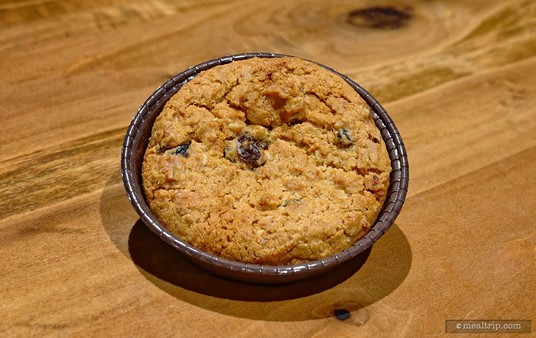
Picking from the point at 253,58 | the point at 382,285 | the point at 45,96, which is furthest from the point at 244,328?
the point at 45,96

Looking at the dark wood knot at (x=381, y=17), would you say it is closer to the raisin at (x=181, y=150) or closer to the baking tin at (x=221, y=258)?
the baking tin at (x=221, y=258)

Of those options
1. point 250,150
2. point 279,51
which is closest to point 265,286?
point 250,150

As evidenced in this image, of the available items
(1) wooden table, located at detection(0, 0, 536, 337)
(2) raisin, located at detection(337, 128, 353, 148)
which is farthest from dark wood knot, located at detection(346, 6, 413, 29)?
(2) raisin, located at detection(337, 128, 353, 148)

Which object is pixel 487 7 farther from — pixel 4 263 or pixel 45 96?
pixel 4 263

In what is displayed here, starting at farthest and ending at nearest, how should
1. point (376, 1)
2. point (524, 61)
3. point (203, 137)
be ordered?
1. point (376, 1)
2. point (524, 61)
3. point (203, 137)

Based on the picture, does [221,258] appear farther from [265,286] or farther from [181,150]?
[181,150]

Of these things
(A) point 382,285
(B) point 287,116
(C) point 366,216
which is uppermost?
(B) point 287,116

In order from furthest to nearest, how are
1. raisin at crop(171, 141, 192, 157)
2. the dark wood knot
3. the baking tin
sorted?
the dark wood knot → raisin at crop(171, 141, 192, 157) → the baking tin

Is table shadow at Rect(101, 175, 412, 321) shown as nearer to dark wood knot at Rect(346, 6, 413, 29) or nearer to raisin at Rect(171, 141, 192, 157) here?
raisin at Rect(171, 141, 192, 157)
